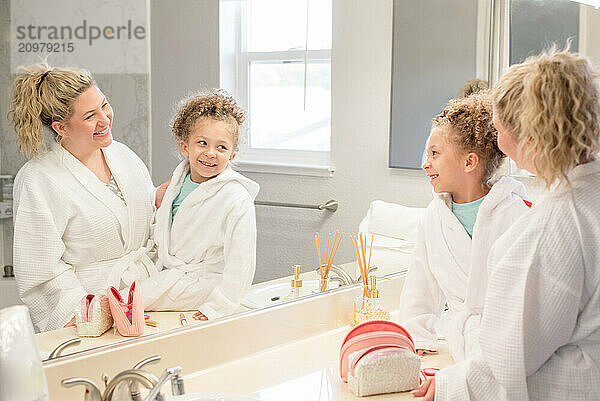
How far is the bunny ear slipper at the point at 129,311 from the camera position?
1509mm

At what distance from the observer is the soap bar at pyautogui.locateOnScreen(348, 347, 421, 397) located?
1.49 m

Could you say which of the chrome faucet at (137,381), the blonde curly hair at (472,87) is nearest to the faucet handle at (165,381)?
the chrome faucet at (137,381)

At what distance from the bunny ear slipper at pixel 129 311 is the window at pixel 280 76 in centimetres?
37

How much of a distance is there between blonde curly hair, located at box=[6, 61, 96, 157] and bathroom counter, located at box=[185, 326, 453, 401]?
0.59 meters

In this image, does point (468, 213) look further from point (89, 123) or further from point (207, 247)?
point (89, 123)

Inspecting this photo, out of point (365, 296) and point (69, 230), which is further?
point (365, 296)

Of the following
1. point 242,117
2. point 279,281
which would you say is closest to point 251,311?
point 279,281

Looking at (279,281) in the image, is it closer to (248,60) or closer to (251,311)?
(251,311)

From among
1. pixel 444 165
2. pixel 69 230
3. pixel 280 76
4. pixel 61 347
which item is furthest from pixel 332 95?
pixel 61 347

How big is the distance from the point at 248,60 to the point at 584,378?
0.94 m

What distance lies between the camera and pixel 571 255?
1208 millimetres

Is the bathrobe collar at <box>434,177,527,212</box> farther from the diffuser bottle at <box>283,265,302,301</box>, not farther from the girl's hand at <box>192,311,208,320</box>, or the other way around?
the girl's hand at <box>192,311,208,320</box>

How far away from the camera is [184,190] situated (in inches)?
63.6

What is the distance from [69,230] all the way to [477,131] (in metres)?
0.90
